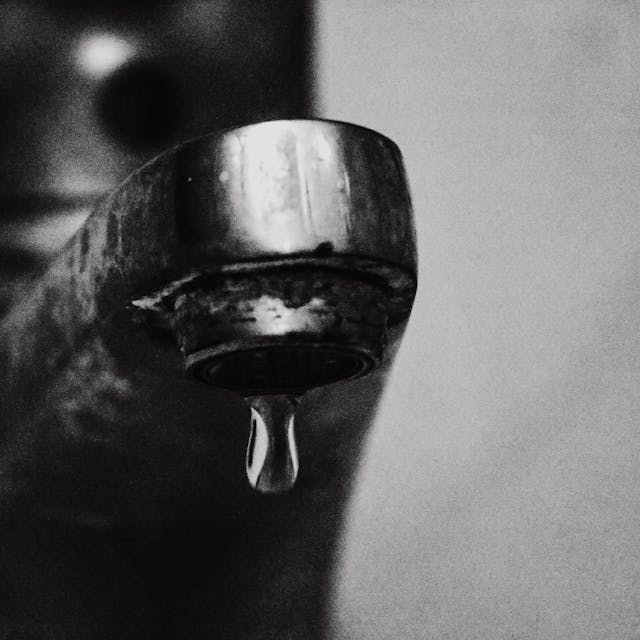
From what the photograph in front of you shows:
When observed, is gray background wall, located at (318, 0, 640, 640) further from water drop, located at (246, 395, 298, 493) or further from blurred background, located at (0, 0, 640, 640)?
water drop, located at (246, 395, 298, 493)

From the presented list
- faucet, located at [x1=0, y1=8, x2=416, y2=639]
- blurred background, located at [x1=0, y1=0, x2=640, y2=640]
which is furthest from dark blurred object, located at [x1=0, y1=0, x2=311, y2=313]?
faucet, located at [x1=0, y1=8, x2=416, y2=639]

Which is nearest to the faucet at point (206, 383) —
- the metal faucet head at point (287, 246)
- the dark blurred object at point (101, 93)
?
the metal faucet head at point (287, 246)

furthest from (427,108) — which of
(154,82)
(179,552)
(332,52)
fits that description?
(179,552)

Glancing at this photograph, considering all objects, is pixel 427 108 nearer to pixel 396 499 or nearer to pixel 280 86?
pixel 280 86

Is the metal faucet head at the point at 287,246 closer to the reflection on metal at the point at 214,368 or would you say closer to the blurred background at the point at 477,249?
the reflection on metal at the point at 214,368

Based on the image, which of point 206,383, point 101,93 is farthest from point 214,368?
point 101,93

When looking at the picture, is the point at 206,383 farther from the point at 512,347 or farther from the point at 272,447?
the point at 512,347
